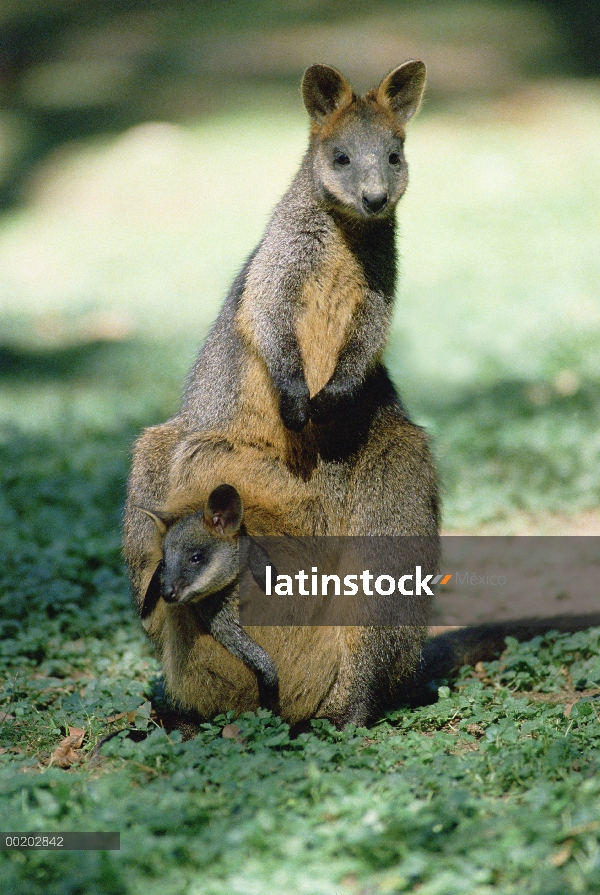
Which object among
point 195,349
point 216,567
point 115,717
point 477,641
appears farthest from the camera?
point 195,349

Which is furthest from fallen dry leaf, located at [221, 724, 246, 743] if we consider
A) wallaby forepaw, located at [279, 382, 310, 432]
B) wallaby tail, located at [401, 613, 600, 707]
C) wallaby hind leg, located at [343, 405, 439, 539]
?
wallaby forepaw, located at [279, 382, 310, 432]

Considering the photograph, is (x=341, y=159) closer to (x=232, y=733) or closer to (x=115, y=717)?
(x=232, y=733)

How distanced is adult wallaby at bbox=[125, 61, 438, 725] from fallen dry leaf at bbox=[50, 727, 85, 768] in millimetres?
442

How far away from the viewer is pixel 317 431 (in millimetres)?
4270

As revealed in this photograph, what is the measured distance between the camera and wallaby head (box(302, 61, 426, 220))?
424 centimetres

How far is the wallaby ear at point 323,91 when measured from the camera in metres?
4.43

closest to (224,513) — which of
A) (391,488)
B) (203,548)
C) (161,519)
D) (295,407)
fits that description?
(203,548)

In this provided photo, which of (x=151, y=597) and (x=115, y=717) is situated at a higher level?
(x=151, y=597)

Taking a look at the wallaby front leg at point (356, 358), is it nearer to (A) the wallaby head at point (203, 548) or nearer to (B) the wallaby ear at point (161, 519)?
(A) the wallaby head at point (203, 548)

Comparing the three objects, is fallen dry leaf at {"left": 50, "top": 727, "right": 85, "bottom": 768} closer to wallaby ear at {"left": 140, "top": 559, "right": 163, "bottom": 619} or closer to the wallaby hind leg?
wallaby ear at {"left": 140, "top": 559, "right": 163, "bottom": 619}

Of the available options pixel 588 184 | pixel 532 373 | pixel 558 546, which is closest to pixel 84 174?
pixel 588 184

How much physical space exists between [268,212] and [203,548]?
478 cm

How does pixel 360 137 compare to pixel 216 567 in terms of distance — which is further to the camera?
pixel 360 137

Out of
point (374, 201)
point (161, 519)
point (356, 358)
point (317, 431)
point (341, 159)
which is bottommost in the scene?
point (161, 519)
